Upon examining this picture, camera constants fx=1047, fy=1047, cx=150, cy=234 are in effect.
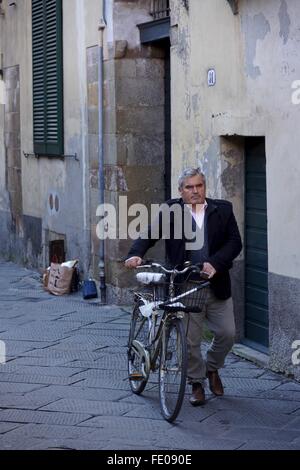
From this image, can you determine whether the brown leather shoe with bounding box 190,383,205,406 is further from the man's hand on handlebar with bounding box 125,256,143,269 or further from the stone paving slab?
the man's hand on handlebar with bounding box 125,256,143,269

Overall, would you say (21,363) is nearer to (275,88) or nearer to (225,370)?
(225,370)

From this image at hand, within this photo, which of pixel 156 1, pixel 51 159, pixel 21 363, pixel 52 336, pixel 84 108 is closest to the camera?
pixel 21 363

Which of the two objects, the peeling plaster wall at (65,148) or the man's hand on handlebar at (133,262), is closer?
the man's hand on handlebar at (133,262)

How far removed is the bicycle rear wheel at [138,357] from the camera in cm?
748

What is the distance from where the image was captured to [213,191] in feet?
30.6

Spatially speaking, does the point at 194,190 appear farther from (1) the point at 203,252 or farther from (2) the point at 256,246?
(2) the point at 256,246

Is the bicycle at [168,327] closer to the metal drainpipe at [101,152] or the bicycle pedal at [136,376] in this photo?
the bicycle pedal at [136,376]

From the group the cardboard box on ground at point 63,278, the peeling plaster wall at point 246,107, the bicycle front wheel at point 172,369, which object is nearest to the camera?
the bicycle front wheel at point 172,369

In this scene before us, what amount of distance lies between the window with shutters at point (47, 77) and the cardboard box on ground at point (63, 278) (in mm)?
1568

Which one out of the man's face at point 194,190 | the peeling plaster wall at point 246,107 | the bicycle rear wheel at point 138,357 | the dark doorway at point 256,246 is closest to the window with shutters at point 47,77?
the peeling plaster wall at point 246,107

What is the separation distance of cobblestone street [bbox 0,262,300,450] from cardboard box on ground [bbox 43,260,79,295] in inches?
84.2

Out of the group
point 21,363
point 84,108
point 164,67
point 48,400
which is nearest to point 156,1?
point 164,67

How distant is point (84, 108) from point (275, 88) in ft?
16.0

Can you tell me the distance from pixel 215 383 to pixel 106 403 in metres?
0.80
